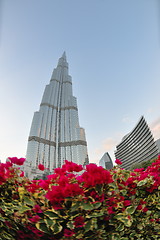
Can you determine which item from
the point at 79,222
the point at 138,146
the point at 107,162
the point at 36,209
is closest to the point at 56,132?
the point at 107,162

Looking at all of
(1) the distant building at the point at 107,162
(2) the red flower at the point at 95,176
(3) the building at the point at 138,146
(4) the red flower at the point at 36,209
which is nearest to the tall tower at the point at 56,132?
(1) the distant building at the point at 107,162

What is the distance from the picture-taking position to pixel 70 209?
4.13 feet

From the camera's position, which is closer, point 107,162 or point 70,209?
point 70,209

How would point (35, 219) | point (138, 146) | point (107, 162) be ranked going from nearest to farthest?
point (35, 219) → point (107, 162) → point (138, 146)

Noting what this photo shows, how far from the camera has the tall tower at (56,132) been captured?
234 feet

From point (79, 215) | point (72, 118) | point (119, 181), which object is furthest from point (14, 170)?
point (72, 118)

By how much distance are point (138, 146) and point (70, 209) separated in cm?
9308

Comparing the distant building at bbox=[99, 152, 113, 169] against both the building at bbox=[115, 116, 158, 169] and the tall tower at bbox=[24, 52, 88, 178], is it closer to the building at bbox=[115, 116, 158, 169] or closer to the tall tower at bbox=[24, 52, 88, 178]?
the tall tower at bbox=[24, 52, 88, 178]

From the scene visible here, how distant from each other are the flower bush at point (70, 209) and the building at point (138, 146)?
73.3m

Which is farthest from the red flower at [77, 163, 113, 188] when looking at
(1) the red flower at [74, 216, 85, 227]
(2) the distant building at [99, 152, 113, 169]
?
(2) the distant building at [99, 152, 113, 169]

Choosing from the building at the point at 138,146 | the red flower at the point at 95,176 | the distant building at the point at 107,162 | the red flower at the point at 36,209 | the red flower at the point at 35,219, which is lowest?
the red flower at the point at 35,219

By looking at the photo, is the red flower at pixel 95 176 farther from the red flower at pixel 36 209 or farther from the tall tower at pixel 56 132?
the tall tower at pixel 56 132

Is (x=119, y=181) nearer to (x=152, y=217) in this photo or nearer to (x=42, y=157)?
(x=152, y=217)

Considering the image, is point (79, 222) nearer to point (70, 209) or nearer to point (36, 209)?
point (70, 209)
